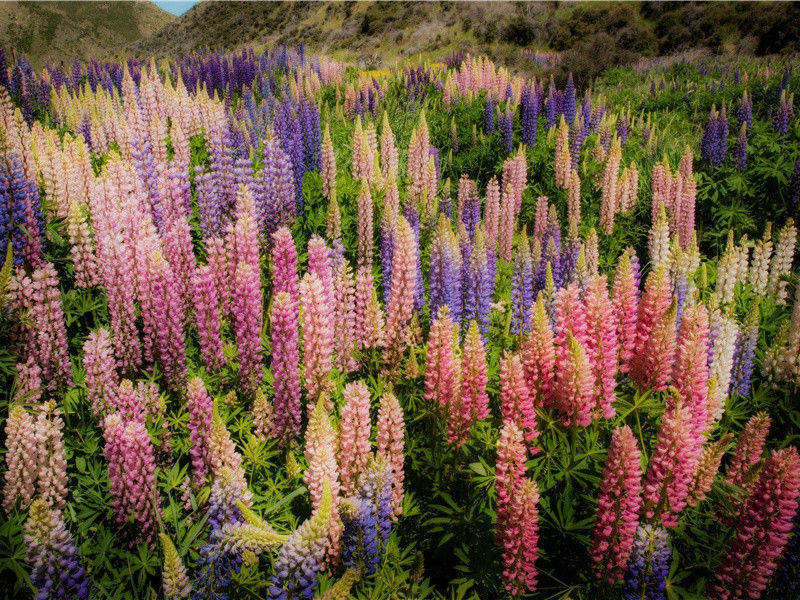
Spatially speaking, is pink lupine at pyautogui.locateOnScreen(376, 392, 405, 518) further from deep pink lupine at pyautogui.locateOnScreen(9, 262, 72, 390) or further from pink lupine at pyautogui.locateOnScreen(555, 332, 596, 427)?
deep pink lupine at pyautogui.locateOnScreen(9, 262, 72, 390)

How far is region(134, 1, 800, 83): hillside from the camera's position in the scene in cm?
2407

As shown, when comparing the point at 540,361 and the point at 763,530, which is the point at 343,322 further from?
the point at 763,530

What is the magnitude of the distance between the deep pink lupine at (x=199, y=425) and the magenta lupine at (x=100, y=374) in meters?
0.60

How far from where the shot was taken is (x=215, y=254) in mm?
4043

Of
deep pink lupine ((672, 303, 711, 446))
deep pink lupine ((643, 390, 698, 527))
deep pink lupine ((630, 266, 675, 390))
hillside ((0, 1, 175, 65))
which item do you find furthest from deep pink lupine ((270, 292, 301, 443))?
hillside ((0, 1, 175, 65))

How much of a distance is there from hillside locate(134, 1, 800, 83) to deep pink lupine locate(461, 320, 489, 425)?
57.6 ft

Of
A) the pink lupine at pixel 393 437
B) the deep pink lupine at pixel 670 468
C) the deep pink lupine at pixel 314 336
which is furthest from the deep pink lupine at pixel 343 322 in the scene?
the deep pink lupine at pixel 670 468

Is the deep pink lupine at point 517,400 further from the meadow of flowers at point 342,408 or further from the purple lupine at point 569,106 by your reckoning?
the purple lupine at point 569,106

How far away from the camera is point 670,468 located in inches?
108

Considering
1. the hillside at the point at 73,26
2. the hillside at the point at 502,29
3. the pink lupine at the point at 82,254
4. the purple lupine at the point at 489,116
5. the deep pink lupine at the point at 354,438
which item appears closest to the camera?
the deep pink lupine at the point at 354,438

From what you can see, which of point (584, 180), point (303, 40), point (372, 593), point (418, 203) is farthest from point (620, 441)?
Result: point (303, 40)

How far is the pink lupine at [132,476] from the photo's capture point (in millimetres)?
2746

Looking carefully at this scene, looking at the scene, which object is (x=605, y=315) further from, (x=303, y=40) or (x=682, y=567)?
(x=303, y=40)

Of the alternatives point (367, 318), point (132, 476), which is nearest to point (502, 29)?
point (367, 318)
